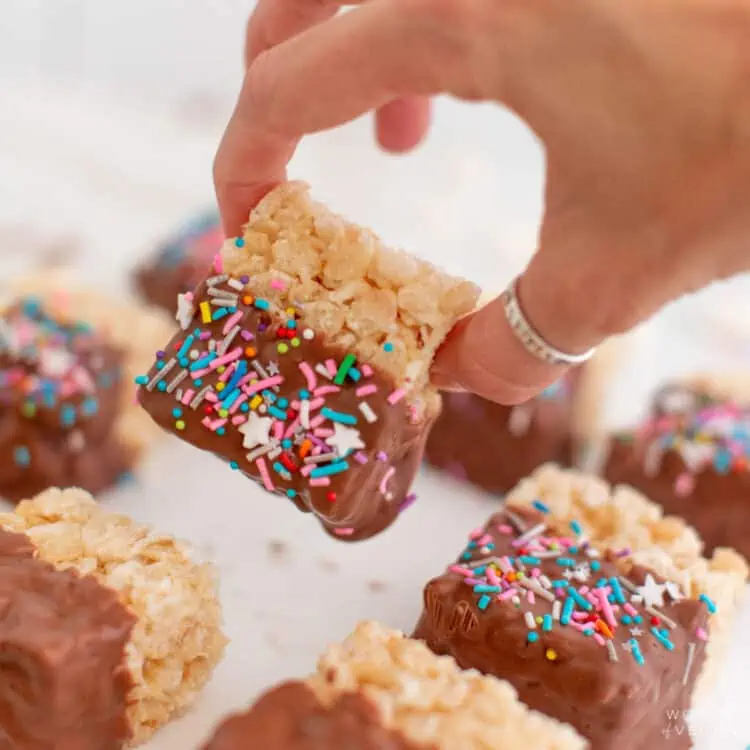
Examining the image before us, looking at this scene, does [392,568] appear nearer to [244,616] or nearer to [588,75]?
[244,616]

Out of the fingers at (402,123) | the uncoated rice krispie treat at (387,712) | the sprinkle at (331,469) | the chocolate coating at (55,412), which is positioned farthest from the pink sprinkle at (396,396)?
the chocolate coating at (55,412)

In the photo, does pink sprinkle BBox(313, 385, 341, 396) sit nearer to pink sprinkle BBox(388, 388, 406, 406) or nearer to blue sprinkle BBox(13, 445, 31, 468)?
pink sprinkle BBox(388, 388, 406, 406)

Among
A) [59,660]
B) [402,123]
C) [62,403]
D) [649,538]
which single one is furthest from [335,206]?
[59,660]

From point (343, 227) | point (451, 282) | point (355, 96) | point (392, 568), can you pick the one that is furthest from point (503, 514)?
point (355, 96)

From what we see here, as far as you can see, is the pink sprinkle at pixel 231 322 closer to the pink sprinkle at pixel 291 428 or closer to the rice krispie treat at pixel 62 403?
the pink sprinkle at pixel 291 428

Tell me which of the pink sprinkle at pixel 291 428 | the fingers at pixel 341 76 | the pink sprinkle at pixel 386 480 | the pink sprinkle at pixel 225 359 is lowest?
the pink sprinkle at pixel 386 480

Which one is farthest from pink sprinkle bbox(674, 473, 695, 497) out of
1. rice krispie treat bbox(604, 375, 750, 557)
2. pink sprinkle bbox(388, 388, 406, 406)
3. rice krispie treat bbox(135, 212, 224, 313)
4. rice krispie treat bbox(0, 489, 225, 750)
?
rice krispie treat bbox(135, 212, 224, 313)

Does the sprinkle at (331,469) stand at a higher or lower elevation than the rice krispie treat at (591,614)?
higher
